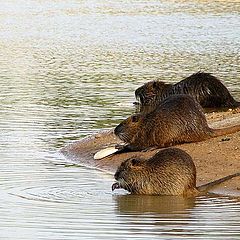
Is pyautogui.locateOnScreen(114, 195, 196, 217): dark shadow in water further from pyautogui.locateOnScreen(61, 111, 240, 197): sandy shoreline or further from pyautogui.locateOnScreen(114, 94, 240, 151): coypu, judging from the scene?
pyautogui.locateOnScreen(114, 94, 240, 151): coypu

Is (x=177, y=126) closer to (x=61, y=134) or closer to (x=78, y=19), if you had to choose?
(x=61, y=134)

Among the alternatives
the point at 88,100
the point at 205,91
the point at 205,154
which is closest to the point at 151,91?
the point at 205,91

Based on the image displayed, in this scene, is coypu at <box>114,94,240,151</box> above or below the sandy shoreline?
above

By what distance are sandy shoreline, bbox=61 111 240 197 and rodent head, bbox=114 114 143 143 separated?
0.70ft

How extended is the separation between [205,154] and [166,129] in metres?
0.67

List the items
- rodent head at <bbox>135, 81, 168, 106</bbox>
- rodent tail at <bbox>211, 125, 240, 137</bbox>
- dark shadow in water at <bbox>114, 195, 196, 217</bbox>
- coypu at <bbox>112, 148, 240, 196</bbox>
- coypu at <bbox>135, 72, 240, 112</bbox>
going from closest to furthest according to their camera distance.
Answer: dark shadow in water at <bbox>114, 195, 196, 217</bbox> → coypu at <bbox>112, 148, 240, 196</bbox> → rodent tail at <bbox>211, 125, 240, 137</bbox> → coypu at <bbox>135, 72, 240, 112</bbox> → rodent head at <bbox>135, 81, 168, 106</bbox>

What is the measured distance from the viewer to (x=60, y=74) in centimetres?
2209

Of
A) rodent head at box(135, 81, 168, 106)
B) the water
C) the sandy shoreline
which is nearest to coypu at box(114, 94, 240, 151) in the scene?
the sandy shoreline

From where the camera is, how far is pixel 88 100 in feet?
57.5

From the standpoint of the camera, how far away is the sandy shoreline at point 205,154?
1052 cm

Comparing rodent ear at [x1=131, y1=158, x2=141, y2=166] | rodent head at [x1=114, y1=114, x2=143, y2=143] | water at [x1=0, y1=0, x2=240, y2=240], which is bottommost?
water at [x1=0, y1=0, x2=240, y2=240]

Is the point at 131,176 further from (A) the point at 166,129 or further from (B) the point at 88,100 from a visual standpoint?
(B) the point at 88,100

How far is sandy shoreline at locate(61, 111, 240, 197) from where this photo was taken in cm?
1052

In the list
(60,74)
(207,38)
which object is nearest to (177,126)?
(60,74)
